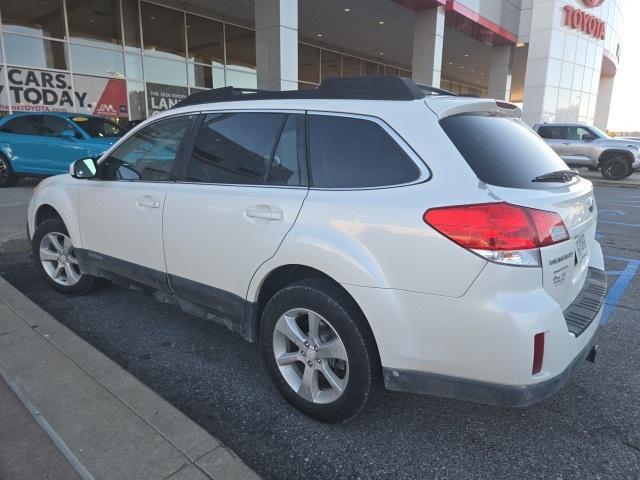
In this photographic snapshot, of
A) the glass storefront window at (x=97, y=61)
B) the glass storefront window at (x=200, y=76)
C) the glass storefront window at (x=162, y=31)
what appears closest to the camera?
the glass storefront window at (x=97, y=61)

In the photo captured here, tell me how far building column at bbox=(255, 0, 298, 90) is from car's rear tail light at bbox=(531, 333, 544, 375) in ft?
36.0

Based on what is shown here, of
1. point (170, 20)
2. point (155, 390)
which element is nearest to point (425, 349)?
point (155, 390)

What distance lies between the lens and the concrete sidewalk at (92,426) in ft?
6.84

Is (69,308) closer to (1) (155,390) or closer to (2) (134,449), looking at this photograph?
(1) (155,390)

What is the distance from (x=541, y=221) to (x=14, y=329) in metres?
3.57

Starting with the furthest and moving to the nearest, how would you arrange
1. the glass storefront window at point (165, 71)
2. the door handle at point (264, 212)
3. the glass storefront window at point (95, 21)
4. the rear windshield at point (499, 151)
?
the glass storefront window at point (165, 71) → the glass storefront window at point (95, 21) → the door handle at point (264, 212) → the rear windshield at point (499, 151)

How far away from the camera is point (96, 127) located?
1118cm

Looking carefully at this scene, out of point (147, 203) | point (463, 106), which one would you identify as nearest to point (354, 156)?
point (463, 106)

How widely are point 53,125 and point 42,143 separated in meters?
0.49

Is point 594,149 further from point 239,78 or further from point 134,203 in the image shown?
point 134,203

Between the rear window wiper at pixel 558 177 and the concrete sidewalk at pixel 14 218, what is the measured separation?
613 cm

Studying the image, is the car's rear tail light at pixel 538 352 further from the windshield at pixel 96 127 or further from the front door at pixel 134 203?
the windshield at pixel 96 127

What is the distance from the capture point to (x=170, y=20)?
55.7 feet

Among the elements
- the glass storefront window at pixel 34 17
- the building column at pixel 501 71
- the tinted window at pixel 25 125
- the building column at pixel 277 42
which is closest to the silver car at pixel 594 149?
the building column at pixel 501 71
